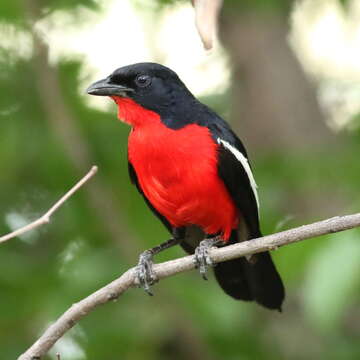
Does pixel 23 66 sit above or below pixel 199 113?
above

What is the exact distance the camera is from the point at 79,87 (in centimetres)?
635

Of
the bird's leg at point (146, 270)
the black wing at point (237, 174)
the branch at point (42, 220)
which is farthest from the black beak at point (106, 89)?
the branch at point (42, 220)

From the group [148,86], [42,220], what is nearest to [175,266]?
[42,220]

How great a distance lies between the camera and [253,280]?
536 centimetres

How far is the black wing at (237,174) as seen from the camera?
497cm

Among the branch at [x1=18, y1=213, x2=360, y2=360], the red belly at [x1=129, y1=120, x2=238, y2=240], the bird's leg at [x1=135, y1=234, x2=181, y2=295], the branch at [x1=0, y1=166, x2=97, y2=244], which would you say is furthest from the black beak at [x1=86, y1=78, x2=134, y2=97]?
the branch at [x1=0, y1=166, x2=97, y2=244]

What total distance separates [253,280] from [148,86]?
125 centimetres

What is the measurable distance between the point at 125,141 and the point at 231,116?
4.73 ft

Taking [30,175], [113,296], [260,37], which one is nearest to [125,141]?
[30,175]

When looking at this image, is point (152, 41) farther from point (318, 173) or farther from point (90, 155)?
point (318, 173)

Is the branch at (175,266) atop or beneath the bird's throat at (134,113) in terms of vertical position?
beneath

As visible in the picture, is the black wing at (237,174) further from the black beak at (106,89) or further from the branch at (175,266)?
the branch at (175,266)

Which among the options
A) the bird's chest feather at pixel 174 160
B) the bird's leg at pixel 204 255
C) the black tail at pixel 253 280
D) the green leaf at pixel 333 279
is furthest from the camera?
the black tail at pixel 253 280

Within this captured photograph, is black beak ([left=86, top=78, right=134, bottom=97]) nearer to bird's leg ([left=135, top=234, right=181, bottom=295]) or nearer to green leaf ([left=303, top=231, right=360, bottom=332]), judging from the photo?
bird's leg ([left=135, top=234, right=181, bottom=295])
